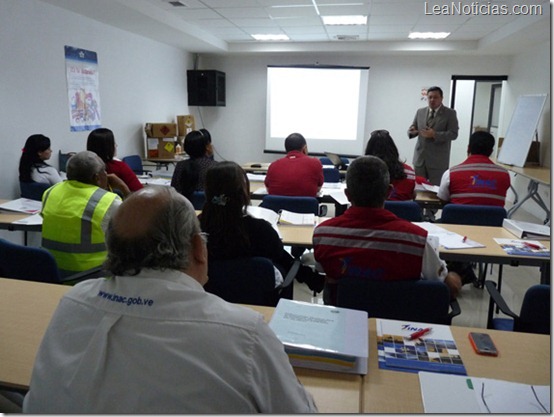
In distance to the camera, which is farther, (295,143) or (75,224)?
(295,143)

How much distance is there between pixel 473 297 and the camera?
3631mm

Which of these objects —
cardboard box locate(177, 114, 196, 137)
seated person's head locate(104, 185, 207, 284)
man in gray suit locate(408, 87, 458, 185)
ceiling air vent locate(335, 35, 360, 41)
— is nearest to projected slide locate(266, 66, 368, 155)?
ceiling air vent locate(335, 35, 360, 41)

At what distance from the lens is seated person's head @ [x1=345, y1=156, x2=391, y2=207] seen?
1.98 m

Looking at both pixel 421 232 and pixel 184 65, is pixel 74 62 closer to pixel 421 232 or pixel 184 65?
pixel 184 65

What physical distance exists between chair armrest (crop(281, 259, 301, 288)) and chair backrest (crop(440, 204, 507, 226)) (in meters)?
1.45


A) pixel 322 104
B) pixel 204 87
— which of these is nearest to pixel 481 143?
pixel 322 104

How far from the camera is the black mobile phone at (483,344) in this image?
54.9 inches

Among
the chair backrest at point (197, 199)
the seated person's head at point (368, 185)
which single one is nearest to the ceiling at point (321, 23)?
the chair backrest at point (197, 199)

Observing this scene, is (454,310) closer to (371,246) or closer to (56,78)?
(371,246)

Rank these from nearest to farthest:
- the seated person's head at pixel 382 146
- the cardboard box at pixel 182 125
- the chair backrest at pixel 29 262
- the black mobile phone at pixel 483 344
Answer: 1. the black mobile phone at pixel 483 344
2. the chair backrest at pixel 29 262
3. the seated person's head at pixel 382 146
4. the cardboard box at pixel 182 125

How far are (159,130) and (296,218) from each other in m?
4.24

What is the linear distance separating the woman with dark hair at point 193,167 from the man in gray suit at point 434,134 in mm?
2945

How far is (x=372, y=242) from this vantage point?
1880 millimetres

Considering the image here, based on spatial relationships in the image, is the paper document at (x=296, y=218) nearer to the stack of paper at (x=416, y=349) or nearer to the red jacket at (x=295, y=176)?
the red jacket at (x=295, y=176)
